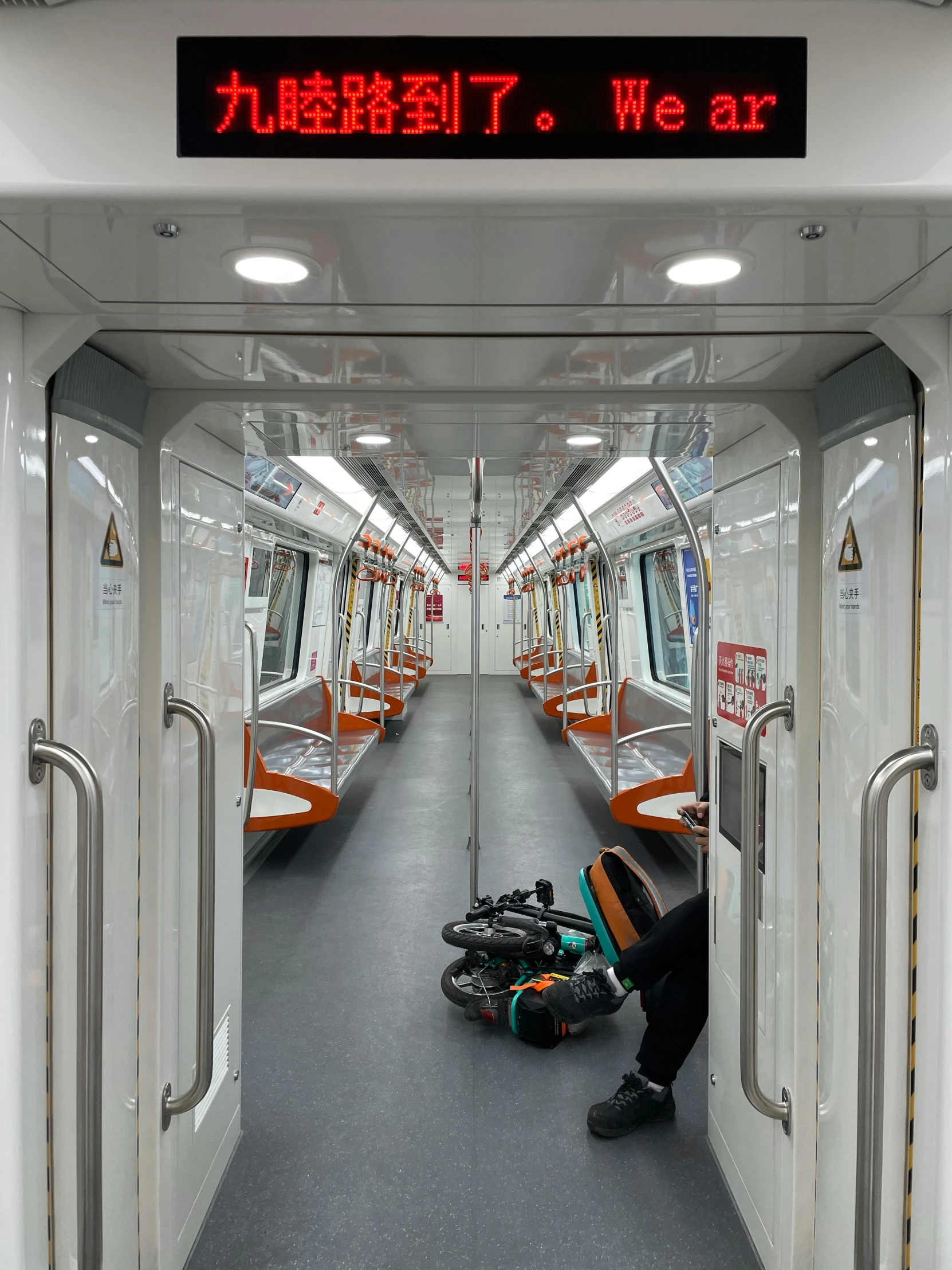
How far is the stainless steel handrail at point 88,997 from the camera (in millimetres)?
1382

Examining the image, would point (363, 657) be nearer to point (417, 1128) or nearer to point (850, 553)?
point (417, 1128)

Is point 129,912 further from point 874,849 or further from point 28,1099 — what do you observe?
point 874,849

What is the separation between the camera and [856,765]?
1.80 meters

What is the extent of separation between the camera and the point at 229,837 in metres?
2.68

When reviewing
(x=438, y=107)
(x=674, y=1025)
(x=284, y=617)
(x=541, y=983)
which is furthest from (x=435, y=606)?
(x=438, y=107)

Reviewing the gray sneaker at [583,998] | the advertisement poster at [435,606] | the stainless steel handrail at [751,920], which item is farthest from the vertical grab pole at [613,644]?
the advertisement poster at [435,606]

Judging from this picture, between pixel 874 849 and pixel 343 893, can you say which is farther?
pixel 343 893

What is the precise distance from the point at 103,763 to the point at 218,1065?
4.25 ft

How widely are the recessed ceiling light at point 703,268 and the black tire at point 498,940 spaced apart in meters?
2.98

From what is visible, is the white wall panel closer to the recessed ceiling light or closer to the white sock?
the recessed ceiling light

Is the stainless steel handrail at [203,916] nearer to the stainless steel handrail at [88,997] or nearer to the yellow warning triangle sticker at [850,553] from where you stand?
the stainless steel handrail at [88,997]

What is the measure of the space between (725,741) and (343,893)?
343 cm

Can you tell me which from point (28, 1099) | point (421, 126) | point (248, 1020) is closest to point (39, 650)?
point (28, 1099)

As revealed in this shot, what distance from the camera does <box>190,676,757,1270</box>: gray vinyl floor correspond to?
92.5 inches
